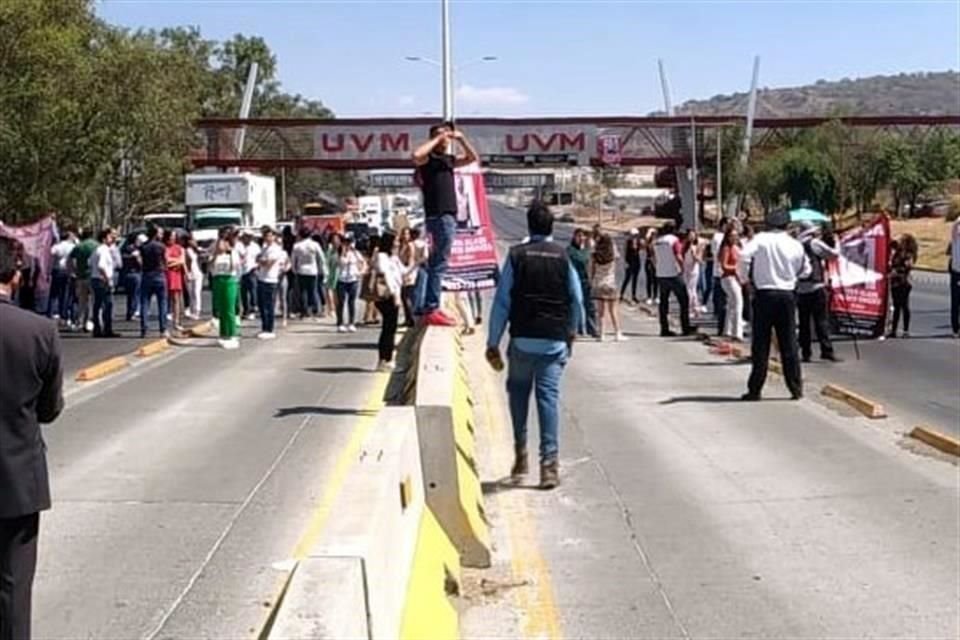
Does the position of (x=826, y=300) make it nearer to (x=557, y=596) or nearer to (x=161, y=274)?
(x=161, y=274)

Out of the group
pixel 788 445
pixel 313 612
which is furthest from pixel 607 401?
pixel 313 612

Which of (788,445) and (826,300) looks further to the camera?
(826,300)

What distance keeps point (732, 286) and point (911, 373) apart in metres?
4.78

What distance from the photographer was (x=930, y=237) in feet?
236

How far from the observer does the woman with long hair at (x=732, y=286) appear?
78.0 ft

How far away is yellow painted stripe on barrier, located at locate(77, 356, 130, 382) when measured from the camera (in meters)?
19.1

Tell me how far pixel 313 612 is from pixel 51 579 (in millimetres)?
4640

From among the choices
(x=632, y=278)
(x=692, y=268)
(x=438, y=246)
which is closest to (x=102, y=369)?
(x=438, y=246)

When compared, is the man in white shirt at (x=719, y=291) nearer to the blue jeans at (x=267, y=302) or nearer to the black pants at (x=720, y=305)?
the black pants at (x=720, y=305)

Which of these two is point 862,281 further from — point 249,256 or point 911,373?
point 249,256

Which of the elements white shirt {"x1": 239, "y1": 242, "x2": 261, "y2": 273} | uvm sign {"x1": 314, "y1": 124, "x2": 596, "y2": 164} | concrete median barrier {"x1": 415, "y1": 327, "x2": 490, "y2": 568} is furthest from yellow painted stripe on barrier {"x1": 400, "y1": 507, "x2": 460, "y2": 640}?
uvm sign {"x1": 314, "y1": 124, "x2": 596, "y2": 164}

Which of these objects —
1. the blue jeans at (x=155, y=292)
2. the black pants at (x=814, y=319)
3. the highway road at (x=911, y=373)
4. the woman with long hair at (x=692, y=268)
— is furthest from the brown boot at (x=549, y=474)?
the woman with long hair at (x=692, y=268)

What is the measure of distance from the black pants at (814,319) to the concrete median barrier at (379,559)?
13.0 meters

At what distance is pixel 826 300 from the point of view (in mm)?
21422
